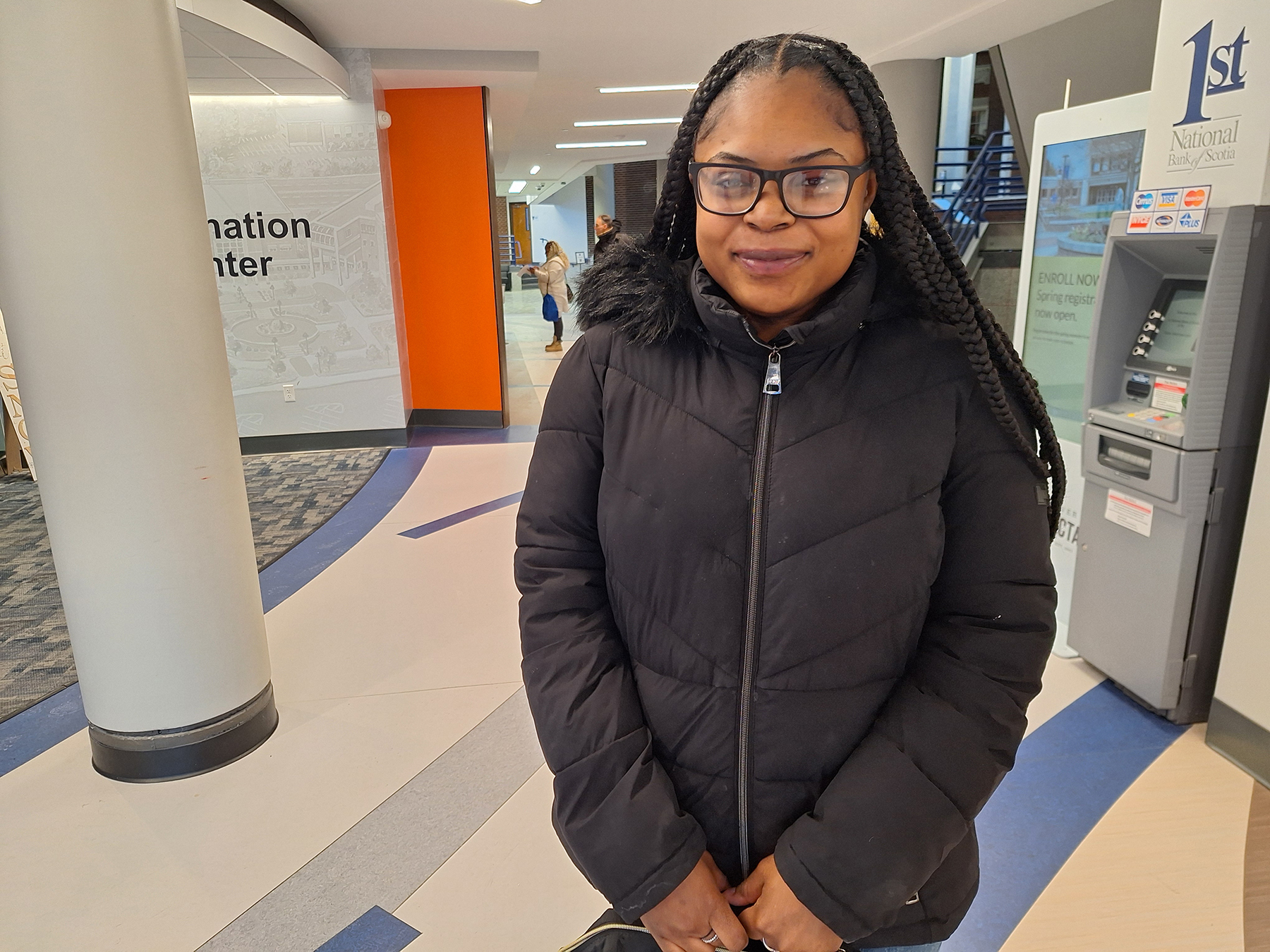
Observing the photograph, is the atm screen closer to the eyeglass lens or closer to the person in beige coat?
the eyeglass lens

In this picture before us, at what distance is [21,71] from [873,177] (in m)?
2.24

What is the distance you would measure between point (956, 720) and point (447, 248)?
6.49 meters

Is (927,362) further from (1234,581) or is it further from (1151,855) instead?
(1234,581)

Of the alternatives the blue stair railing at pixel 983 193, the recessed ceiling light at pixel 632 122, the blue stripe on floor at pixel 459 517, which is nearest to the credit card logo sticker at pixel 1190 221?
the blue stripe on floor at pixel 459 517

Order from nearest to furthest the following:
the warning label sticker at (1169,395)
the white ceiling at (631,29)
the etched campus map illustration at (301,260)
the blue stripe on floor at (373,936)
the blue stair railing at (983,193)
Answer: the blue stripe on floor at (373,936) → the warning label sticker at (1169,395) → the white ceiling at (631,29) → the etched campus map illustration at (301,260) → the blue stair railing at (983,193)

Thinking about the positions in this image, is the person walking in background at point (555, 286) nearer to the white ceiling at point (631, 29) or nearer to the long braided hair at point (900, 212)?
the white ceiling at point (631, 29)

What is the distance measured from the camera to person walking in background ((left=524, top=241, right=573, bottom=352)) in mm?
11781

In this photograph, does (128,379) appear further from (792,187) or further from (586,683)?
(792,187)

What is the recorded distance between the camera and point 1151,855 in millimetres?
2135

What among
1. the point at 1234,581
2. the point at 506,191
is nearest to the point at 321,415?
the point at 1234,581

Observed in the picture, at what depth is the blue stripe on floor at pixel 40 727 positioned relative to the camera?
262 cm

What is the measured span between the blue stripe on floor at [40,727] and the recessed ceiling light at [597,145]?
34.0ft

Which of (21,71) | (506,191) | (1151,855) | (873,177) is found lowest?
(1151,855)

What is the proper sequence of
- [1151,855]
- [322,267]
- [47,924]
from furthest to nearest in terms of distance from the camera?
[322,267], [1151,855], [47,924]
